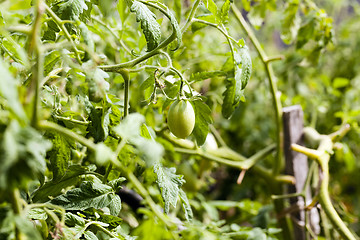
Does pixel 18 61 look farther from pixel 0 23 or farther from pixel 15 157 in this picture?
pixel 15 157

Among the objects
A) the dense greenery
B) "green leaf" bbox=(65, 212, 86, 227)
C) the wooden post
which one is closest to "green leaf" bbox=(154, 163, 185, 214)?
the dense greenery

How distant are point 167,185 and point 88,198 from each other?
105 mm

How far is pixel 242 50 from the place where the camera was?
1.92 ft

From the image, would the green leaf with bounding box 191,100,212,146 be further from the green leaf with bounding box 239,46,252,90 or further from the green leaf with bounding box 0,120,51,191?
the green leaf with bounding box 0,120,51,191

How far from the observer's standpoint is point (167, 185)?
20.4 inches

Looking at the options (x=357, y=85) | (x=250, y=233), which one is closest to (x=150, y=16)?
(x=250, y=233)

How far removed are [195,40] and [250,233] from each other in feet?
2.37

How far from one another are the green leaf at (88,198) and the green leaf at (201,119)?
0.17m

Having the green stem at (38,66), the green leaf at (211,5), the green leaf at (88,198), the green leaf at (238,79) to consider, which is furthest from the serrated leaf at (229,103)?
the green stem at (38,66)

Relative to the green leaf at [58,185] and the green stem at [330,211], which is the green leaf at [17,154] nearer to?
the green leaf at [58,185]

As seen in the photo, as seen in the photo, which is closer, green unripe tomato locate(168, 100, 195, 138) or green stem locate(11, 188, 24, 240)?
green stem locate(11, 188, 24, 240)

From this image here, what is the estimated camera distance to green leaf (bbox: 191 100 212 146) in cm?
60

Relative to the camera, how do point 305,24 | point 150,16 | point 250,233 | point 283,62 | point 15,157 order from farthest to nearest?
point 283,62 → point 305,24 → point 250,233 → point 150,16 → point 15,157

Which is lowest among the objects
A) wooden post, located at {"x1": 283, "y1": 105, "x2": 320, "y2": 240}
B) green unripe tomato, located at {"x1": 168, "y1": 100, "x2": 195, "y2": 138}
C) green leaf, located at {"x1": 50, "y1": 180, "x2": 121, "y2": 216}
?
wooden post, located at {"x1": 283, "y1": 105, "x2": 320, "y2": 240}
